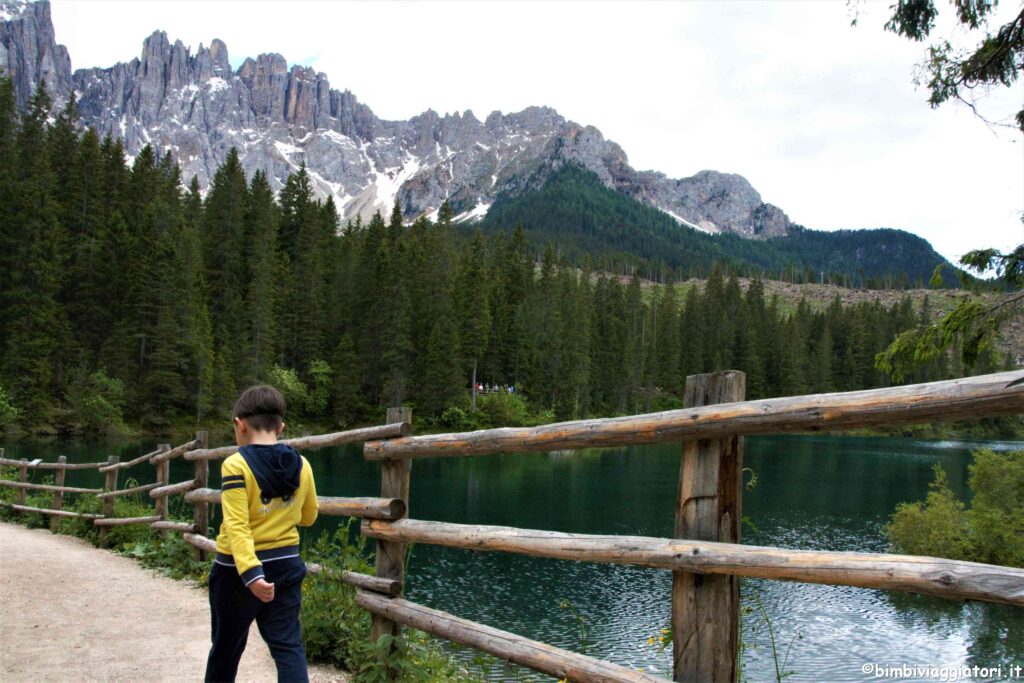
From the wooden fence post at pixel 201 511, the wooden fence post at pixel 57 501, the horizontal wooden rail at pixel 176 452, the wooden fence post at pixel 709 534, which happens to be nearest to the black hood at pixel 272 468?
the wooden fence post at pixel 709 534

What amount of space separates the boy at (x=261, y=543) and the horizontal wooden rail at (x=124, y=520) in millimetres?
7108

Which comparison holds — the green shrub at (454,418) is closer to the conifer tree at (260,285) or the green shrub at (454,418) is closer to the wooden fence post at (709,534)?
the conifer tree at (260,285)

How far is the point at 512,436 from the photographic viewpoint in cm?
411

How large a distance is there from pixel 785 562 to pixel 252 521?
249 centimetres

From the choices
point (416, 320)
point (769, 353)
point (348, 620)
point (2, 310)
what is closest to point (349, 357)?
point (416, 320)

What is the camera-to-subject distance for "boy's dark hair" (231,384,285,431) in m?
3.54

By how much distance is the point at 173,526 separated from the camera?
9039mm

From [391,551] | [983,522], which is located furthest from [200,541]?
[983,522]

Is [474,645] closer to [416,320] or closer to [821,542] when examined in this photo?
[821,542]

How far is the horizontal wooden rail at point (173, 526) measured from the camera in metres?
8.59

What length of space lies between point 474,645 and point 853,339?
10733 centimetres

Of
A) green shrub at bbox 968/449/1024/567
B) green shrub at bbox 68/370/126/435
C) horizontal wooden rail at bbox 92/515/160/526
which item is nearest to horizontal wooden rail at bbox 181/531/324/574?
horizontal wooden rail at bbox 92/515/160/526

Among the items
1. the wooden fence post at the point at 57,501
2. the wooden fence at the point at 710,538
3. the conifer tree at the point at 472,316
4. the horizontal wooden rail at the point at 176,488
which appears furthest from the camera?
the conifer tree at the point at 472,316

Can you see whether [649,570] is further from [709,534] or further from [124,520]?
[709,534]
